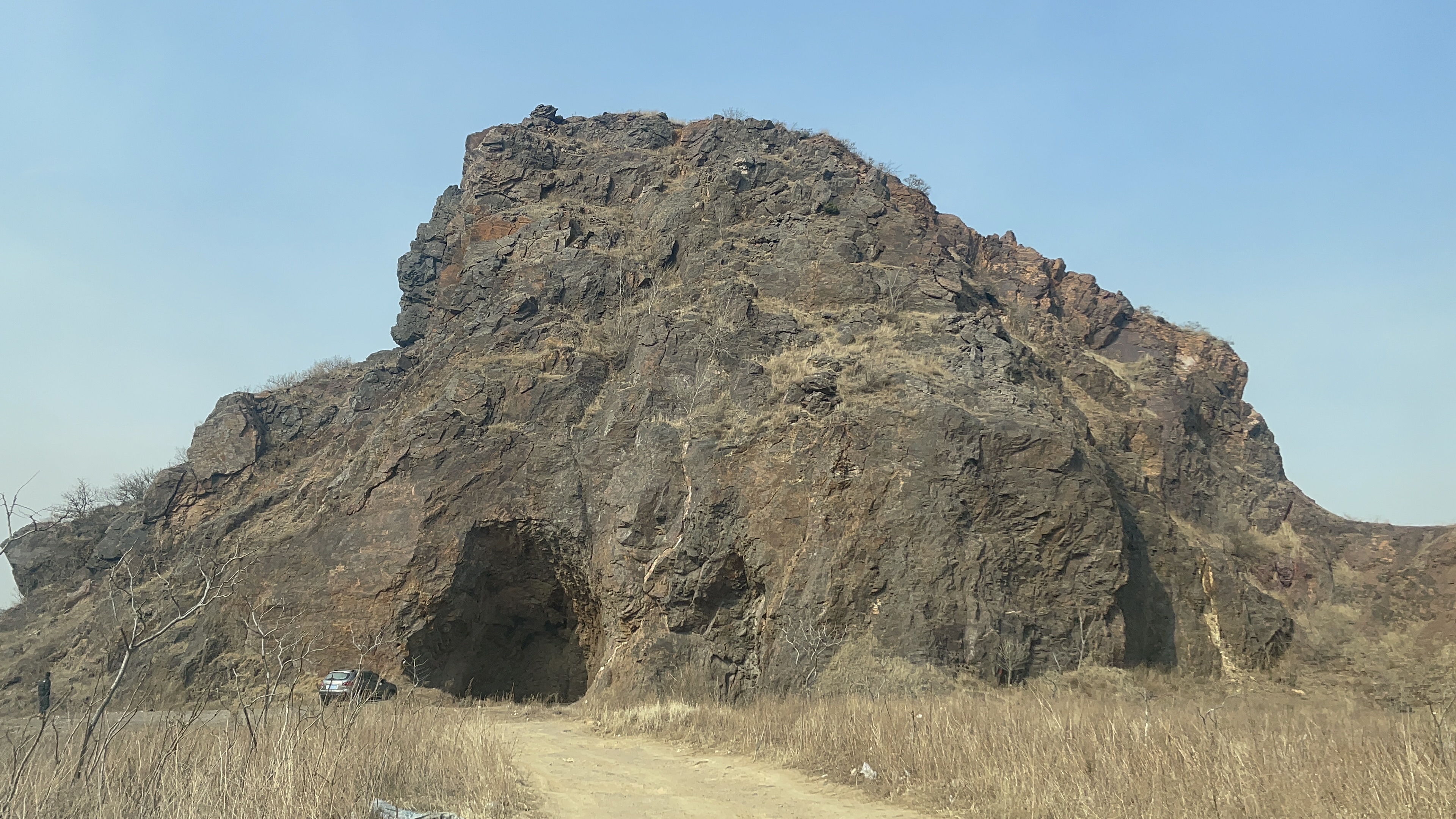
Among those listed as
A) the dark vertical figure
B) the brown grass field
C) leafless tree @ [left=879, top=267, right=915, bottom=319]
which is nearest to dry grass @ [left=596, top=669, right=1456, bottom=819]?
the brown grass field

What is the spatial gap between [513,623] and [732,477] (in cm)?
765

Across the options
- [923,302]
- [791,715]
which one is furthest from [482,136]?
[791,715]

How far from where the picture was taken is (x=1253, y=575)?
22.5 m

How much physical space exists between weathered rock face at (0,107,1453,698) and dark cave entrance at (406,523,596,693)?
0.26ft

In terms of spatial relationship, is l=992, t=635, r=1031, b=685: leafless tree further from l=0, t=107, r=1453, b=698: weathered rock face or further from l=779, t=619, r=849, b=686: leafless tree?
l=779, t=619, r=849, b=686: leafless tree

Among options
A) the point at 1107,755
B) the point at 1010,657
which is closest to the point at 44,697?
the point at 1107,755

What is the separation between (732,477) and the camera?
63.4ft

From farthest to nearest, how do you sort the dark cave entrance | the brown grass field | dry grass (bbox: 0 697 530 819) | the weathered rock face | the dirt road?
1. the dark cave entrance
2. the weathered rock face
3. the dirt road
4. the brown grass field
5. dry grass (bbox: 0 697 530 819)

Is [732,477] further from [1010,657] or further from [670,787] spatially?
[670,787]

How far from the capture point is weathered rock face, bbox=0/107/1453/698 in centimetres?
1730

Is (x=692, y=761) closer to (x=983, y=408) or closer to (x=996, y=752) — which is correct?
(x=996, y=752)

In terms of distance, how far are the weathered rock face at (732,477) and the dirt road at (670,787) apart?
3.49 m

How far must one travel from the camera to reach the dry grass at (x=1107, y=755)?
5723 mm

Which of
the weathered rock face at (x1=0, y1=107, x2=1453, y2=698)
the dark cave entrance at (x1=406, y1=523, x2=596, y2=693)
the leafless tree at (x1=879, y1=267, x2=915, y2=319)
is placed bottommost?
the dark cave entrance at (x1=406, y1=523, x2=596, y2=693)
